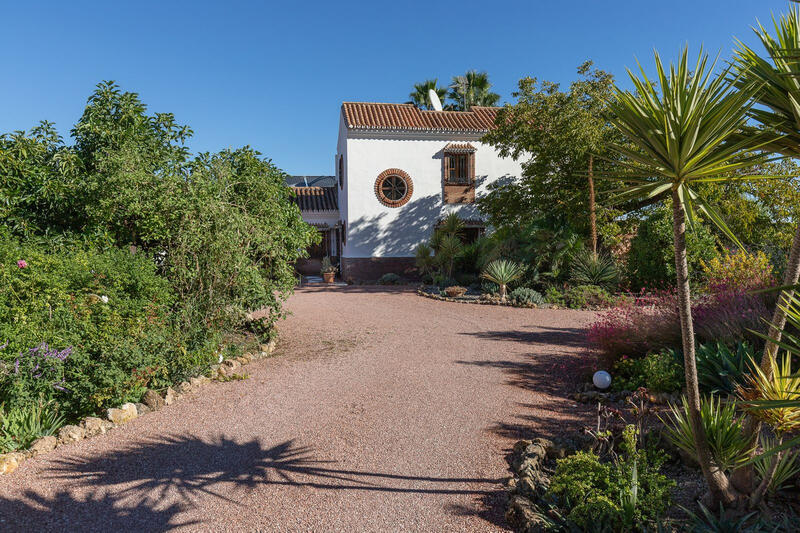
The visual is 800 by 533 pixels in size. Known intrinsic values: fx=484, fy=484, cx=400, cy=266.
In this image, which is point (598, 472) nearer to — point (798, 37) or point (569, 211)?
point (798, 37)

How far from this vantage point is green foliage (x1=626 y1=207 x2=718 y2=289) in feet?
37.4

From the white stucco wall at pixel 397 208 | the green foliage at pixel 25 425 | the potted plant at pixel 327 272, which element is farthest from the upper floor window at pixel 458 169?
the green foliage at pixel 25 425

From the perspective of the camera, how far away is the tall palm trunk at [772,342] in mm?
2441

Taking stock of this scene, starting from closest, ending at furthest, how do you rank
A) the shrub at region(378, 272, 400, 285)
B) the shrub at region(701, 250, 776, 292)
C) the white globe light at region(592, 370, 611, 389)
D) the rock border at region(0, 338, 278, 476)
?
the rock border at region(0, 338, 278, 476) < the white globe light at region(592, 370, 611, 389) < the shrub at region(701, 250, 776, 292) < the shrub at region(378, 272, 400, 285)

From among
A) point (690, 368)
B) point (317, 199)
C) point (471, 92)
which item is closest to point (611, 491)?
point (690, 368)

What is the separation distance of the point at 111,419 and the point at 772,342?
5396 mm

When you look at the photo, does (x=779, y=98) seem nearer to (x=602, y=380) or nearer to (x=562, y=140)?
(x=602, y=380)

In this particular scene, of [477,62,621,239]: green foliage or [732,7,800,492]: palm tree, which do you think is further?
[477,62,621,239]: green foliage

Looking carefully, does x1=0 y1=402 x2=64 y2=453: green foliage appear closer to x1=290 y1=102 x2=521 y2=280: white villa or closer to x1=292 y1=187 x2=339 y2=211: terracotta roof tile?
x1=290 y1=102 x2=521 y2=280: white villa

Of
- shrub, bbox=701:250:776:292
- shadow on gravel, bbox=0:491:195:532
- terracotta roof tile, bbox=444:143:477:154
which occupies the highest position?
terracotta roof tile, bbox=444:143:477:154

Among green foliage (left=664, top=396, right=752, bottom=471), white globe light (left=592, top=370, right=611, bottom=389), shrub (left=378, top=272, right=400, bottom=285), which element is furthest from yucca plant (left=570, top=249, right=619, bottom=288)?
green foliage (left=664, top=396, right=752, bottom=471)

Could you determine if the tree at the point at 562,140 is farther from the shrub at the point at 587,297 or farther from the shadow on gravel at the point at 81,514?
the shadow on gravel at the point at 81,514

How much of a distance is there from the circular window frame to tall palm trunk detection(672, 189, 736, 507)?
684 inches

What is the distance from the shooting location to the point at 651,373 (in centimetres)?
518
